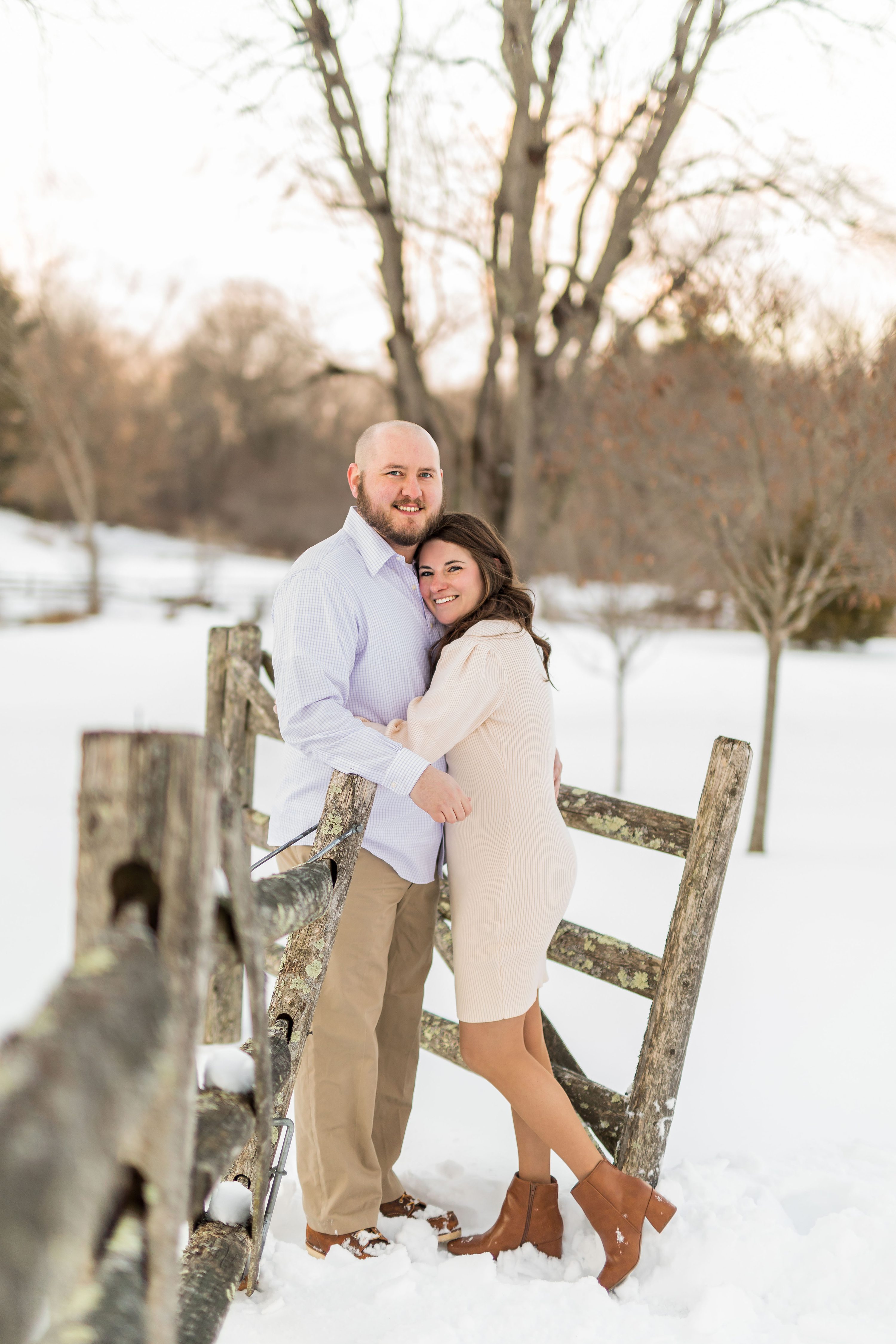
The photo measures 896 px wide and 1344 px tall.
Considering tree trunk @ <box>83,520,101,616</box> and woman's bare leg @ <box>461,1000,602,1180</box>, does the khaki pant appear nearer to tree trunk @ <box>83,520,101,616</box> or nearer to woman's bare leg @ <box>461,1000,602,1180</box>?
woman's bare leg @ <box>461,1000,602,1180</box>

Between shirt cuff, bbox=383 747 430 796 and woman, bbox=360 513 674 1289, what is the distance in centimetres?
7

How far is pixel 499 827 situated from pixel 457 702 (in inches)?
14.0

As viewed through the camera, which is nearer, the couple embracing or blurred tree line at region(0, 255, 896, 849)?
the couple embracing

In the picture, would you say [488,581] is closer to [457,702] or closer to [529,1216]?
[457,702]

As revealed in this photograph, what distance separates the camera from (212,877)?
109cm

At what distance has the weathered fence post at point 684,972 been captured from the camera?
8.89 feet

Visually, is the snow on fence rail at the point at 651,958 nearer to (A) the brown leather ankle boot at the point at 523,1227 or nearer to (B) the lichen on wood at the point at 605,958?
(B) the lichen on wood at the point at 605,958

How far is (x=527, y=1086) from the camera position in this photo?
8.22ft

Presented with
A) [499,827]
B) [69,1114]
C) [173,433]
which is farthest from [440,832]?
[173,433]

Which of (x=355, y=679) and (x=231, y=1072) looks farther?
(x=355, y=679)

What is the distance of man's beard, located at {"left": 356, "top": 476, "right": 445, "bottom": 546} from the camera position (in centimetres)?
276

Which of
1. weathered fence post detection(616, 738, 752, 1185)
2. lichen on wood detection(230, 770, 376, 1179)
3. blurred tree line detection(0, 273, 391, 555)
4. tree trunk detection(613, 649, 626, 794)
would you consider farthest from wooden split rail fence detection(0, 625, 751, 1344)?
blurred tree line detection(0, 273, 391, 555)

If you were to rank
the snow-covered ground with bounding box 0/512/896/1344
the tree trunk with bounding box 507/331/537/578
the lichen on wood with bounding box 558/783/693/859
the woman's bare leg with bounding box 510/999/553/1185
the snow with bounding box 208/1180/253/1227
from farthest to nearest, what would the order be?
1. the tree trunk with bounding box 507/331/537/578
2. the lichen on wood with bounding box 558/783/693/859
3. the woman's bare leg with bounding box 510/999/553/1185
4. the snow-covered ground with bounding box 0/512/896/1344
5. the snow with bounding box 208/1180/253/1227

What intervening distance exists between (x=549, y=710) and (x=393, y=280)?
19.7 feet
